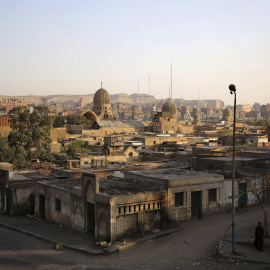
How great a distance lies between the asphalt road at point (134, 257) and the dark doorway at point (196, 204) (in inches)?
85.9

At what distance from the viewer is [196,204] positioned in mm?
18250

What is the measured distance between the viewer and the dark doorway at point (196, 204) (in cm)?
1809

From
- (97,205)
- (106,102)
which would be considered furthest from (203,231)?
(106,102)

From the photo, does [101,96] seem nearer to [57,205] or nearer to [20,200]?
[20,200]

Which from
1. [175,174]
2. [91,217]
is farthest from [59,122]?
[91,217]

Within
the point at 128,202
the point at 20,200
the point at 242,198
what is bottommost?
the point at 20,200

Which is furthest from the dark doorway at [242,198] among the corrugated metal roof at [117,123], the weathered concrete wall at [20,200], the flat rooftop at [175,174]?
the corrugated metal roof at [117,123]

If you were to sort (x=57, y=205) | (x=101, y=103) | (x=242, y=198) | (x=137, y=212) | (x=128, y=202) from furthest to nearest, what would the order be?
1. (x=101, y=103)
2. (x=242, y=198)
3. (x=57, y=205)
4. (x=137, y=212)
5. (x=128, y=202)

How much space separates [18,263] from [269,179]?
1356cm

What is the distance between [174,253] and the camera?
14.2 m

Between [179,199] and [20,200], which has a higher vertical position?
[179,199]

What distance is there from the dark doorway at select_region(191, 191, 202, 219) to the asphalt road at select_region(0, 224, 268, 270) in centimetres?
218

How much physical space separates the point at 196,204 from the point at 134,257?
5256 millimetres

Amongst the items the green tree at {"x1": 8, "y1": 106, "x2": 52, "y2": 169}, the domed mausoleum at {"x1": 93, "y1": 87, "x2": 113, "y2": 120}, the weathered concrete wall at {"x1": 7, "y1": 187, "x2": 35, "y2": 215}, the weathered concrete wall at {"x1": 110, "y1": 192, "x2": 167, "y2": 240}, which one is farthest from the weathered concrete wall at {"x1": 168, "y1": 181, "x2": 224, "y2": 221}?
the domed mausoleum at {"x1": 93, "y1": 87, "x2": 113, "y2": 120}
